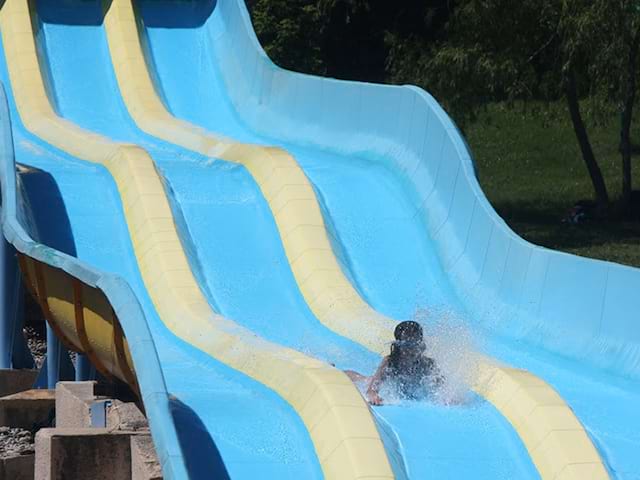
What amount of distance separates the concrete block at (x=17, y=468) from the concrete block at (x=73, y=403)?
818 millimetres

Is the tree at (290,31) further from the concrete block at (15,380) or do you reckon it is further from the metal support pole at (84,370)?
the concrete block at (15,380)

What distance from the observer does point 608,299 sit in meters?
9.37

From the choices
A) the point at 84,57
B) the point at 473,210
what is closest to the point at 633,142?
the point at 84,57

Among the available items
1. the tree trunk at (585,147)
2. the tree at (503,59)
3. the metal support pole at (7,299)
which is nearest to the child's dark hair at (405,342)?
the metal support pole at (7,299)

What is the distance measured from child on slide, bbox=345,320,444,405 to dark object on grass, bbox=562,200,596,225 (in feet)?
43.6

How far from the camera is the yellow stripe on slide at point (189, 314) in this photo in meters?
7.41

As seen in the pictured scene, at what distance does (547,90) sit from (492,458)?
14.0 m

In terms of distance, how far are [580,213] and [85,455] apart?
1389cm

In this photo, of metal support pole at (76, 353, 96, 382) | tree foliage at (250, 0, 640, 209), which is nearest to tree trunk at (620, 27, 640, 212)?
tree foliage at (250, 0, 640, 209)

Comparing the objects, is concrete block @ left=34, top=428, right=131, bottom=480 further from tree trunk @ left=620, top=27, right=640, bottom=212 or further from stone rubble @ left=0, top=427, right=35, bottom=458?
tree trunk @ left=620, top=27, right=640, bottom=212

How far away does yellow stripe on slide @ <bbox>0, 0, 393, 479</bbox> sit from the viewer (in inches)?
292

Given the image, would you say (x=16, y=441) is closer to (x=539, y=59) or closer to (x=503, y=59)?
(x=503, y=59)

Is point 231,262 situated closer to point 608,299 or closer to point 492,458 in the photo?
point 608,299

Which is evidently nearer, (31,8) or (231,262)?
(231,262)
